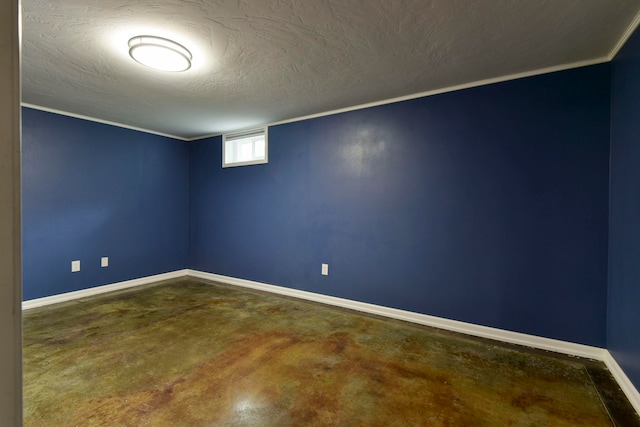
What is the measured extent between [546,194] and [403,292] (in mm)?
1557

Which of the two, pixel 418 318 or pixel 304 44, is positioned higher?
pixel 304 44

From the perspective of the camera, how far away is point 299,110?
352cm

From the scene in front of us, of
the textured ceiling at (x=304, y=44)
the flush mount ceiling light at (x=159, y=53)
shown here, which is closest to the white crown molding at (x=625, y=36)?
the textured ceiling at (x=304, y=44)

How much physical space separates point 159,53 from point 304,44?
1.02 metres

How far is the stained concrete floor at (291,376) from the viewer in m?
1.68

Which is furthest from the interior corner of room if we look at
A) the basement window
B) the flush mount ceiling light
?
the flush mount ceiling light

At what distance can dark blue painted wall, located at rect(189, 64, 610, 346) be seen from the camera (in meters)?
2.34

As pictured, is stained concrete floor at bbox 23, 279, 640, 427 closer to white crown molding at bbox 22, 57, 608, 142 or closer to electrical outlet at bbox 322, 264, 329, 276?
electrical outlet at bbox 322, 264, 329, 276

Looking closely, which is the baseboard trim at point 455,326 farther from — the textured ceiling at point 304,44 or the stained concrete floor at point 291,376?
the textured ceiling at point 304,44

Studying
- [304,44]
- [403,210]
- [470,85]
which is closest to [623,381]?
[403,210]

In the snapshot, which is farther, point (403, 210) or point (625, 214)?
point (403, 210)

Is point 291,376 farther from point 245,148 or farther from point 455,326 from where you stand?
point 245,148

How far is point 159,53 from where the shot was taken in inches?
82.1

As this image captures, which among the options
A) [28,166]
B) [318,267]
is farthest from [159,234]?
[318,267]
